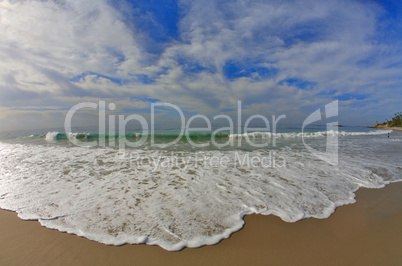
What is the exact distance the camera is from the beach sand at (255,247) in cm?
194

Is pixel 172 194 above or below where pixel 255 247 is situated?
above

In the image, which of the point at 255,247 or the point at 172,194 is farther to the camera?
the point at 172,194

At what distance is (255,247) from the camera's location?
213 centimetres

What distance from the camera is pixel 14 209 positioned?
302 cm

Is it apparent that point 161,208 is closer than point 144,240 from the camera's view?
No

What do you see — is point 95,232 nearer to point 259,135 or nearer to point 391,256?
point 391,256

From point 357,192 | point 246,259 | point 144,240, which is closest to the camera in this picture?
point 246,259

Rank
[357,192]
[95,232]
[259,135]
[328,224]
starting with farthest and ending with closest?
[259,135], [357,192], [328,224], [95,232]

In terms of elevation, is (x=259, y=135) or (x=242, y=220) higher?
(x=259, y=135)

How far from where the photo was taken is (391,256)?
1.99 meters

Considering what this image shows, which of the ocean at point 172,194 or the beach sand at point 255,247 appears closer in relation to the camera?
the beach sand at point 255,247

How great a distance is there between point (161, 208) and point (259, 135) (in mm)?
17118

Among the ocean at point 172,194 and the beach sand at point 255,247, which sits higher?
the ocean at point 172,194

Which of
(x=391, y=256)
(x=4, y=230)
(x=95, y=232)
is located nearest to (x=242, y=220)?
(x=391, y=256)
